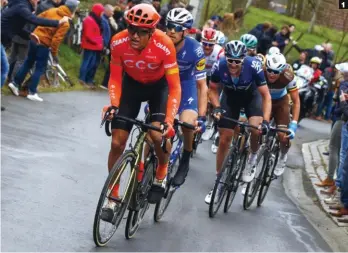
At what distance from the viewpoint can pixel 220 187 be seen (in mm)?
10867

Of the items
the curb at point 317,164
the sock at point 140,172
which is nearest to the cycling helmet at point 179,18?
the sock at point 140,172

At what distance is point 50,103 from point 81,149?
4.06m

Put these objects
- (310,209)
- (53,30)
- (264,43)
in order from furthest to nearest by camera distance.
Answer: (264,43) < (53,30) < (310,209)

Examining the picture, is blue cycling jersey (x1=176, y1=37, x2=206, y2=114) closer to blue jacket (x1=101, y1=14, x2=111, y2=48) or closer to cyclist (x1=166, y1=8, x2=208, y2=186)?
cyclist (x1=166, y1=8, x2=208, y2=186)

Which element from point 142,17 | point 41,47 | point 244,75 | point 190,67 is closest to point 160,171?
point 142,17

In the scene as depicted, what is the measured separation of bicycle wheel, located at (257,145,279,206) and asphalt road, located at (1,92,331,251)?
156 mm

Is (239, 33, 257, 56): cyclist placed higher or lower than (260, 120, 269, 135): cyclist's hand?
lower

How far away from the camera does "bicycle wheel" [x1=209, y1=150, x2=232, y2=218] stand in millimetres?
10555


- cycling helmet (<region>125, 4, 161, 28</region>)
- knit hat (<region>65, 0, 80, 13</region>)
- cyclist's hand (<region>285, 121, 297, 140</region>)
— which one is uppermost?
cycling helmet (<region>125, 4, 161, 28</region>)

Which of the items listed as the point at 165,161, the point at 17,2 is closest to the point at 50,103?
the point at 17,2

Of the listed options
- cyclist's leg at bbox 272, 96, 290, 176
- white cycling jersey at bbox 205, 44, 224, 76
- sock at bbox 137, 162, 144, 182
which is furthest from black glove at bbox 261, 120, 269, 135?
white cycling jersey at bbox 205, 44, 224, 76

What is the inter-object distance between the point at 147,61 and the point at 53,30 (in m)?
8.80

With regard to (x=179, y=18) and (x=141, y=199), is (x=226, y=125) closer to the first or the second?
(x=179, y=18)

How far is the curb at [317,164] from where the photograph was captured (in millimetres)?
13181
